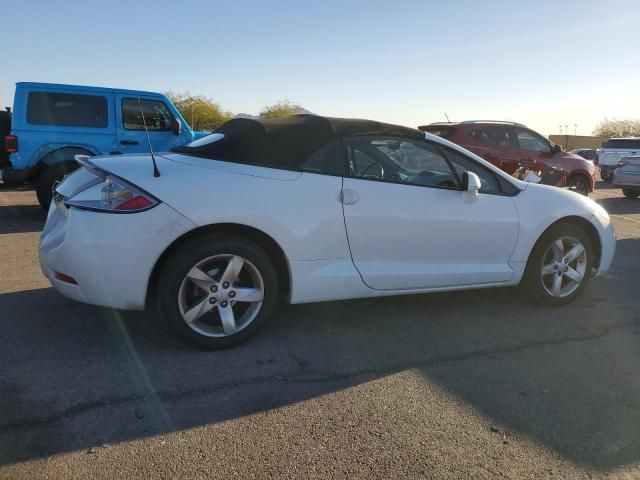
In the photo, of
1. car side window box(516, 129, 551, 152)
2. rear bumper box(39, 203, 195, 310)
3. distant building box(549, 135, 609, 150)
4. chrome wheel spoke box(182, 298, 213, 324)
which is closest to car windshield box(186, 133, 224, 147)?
rear bumper box(39, 203, 195, 310)

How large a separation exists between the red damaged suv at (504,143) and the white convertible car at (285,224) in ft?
22.0

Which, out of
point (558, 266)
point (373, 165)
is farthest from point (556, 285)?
point (373, 165)

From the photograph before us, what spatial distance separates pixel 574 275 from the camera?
15.3ft

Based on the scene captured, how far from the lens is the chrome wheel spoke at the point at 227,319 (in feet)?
11.4

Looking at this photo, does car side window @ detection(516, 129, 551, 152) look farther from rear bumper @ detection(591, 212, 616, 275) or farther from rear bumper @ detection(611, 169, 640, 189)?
rear bumper @ detection(591, 212, 616, 275)

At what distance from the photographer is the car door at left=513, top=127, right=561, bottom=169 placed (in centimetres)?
1126

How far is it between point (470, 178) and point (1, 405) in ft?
11.0

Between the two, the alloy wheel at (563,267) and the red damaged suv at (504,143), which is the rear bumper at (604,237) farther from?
the red damaged suv at (504,143)

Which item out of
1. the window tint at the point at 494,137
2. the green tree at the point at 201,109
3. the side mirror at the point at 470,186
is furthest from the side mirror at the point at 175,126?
the green tree at the point at 201,109

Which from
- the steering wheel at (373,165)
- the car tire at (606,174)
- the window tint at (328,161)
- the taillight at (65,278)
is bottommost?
the car tire at (606,174)

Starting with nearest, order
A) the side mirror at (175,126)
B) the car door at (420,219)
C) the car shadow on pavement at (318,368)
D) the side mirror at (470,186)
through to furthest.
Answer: the car shadow on pavement at (318,368), the car door at (420,219), the side mirror at (470,186), the side mirror at (175,126)

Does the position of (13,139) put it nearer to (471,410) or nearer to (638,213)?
(471,410)

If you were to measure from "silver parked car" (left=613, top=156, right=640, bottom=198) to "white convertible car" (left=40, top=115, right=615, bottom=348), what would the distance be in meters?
11.1

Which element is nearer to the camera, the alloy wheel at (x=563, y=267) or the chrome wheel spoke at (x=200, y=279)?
the chrome wheel spoke at (x=200, y=279)
